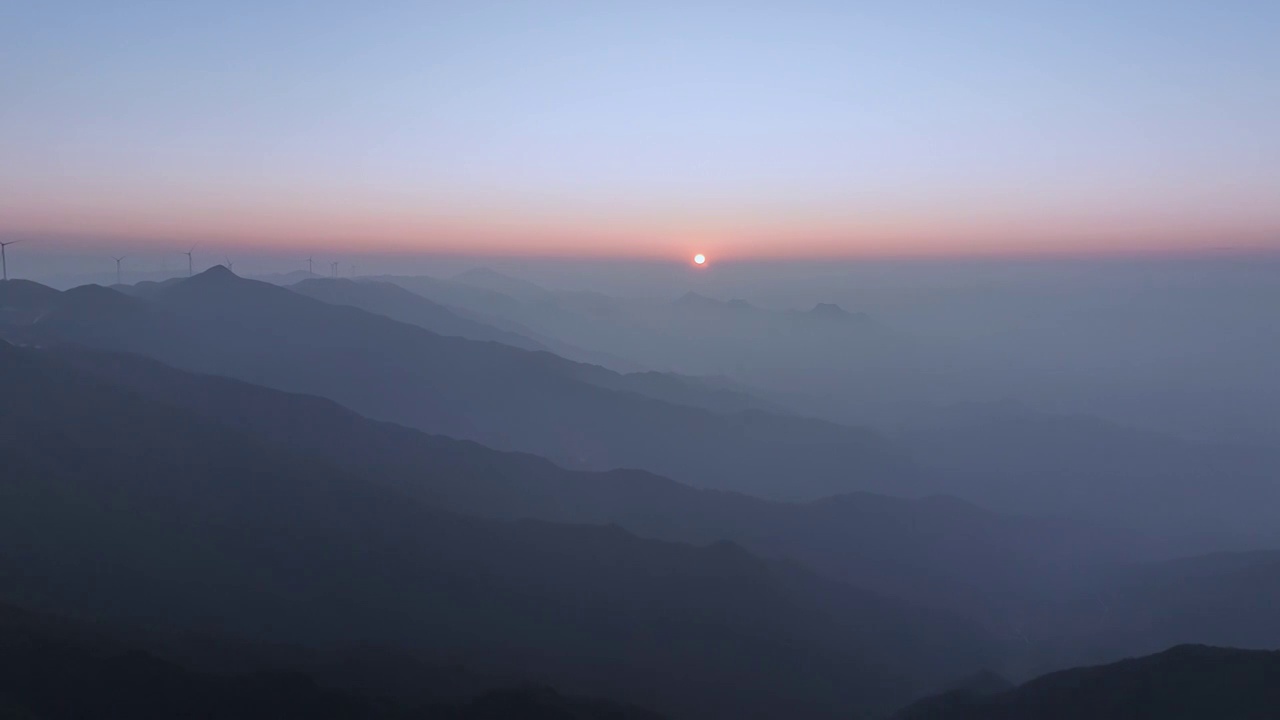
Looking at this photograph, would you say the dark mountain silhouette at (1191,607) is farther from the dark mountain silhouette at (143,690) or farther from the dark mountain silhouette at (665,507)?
Answer: the dark mountain silhouette at (143,690)

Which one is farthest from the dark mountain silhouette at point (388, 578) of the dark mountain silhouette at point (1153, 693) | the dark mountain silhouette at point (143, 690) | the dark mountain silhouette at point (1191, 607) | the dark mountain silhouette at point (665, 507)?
the dark mountain silhouette at point (1191, 607)

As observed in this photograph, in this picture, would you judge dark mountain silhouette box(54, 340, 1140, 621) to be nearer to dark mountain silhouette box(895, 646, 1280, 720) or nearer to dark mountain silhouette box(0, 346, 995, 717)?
dark mountain silhouette box(0, 346, 995, 717)

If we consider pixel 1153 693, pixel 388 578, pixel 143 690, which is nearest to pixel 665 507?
pixel 388 578

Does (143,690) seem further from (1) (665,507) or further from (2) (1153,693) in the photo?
(1) (665,507)

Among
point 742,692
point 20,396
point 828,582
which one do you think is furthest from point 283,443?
point 828,582

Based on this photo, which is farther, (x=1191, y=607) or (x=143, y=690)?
(x=1191, y=607)

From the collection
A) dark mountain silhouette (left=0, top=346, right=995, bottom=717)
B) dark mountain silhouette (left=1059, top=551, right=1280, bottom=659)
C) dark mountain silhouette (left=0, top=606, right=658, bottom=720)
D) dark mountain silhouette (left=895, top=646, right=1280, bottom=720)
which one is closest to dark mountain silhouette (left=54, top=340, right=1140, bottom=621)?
dark mountain silhouette (left=0, top=346, right=995, bottom=717)
